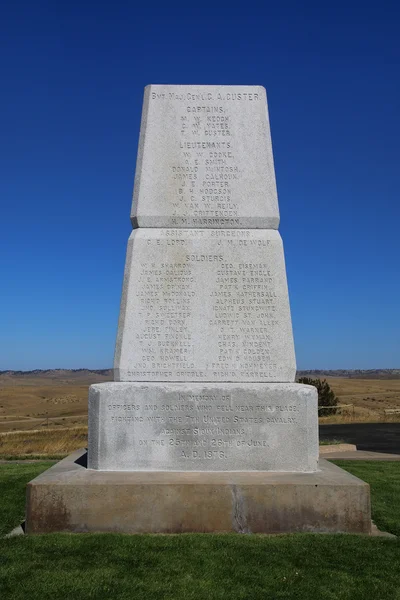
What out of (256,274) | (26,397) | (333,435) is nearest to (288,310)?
(256,274)

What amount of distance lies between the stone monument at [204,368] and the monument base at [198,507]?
0.01 metres

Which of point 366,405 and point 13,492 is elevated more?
point 366,405

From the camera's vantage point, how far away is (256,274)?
662 centimetres

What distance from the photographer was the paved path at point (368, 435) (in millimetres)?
16125

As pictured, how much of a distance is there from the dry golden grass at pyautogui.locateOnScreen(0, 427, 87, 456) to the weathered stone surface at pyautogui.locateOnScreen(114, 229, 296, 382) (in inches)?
357

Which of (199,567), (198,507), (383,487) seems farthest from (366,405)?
(199,567)

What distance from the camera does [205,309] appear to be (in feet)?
21.4

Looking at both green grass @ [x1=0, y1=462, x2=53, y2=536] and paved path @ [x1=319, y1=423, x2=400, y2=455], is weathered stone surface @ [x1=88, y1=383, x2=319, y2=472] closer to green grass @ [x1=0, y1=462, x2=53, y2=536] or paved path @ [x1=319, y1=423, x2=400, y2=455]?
green grass @ [x1=0, y1=462, x2=53, y2=536]

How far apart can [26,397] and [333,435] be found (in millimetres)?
52445

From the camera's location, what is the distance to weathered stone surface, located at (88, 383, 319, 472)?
5930 mm

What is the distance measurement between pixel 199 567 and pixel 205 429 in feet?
5.71

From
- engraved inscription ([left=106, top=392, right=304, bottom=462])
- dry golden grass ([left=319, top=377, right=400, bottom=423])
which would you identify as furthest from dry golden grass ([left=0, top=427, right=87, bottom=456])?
dry golden grass ([left=319, top=377, right=400, bottom=423])

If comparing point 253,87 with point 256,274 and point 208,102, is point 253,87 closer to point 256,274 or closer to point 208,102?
point 208,102

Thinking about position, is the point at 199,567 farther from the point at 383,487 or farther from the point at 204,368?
the point at 383,487
